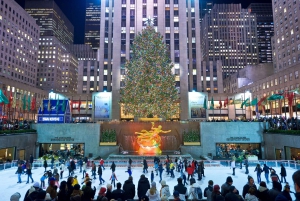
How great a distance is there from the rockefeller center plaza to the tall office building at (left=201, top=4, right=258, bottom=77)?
1977 inches

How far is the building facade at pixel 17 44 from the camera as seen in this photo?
85581mm

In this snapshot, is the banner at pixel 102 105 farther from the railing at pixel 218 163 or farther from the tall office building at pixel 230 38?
the tall office building at pixel 230 38

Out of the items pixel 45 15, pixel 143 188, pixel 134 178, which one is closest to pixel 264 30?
pixel 45 15

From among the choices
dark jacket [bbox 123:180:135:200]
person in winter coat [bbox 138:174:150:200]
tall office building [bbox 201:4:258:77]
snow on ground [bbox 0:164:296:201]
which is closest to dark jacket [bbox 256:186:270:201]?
person in winter coat [bbox 138:174:150:200]

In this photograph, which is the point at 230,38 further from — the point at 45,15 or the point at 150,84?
the point at 45,15

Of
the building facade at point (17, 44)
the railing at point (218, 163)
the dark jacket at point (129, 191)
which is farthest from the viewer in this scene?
the building facade at point (17, 44)

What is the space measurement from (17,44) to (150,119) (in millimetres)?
85235

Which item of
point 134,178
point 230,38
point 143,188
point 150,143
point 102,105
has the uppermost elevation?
point 230,38

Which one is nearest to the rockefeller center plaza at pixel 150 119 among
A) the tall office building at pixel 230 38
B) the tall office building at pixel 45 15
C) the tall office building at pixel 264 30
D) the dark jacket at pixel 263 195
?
the dark jacket at pixel 263 195

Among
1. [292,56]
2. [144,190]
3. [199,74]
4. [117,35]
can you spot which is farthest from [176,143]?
[292,56]

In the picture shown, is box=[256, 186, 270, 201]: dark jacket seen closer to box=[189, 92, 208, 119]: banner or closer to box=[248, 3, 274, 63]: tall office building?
box=[189, 92, 208, 119]: banner

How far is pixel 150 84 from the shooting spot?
3788cm

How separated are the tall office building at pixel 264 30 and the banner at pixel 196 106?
132076mm

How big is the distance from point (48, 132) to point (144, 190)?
2983 cm
